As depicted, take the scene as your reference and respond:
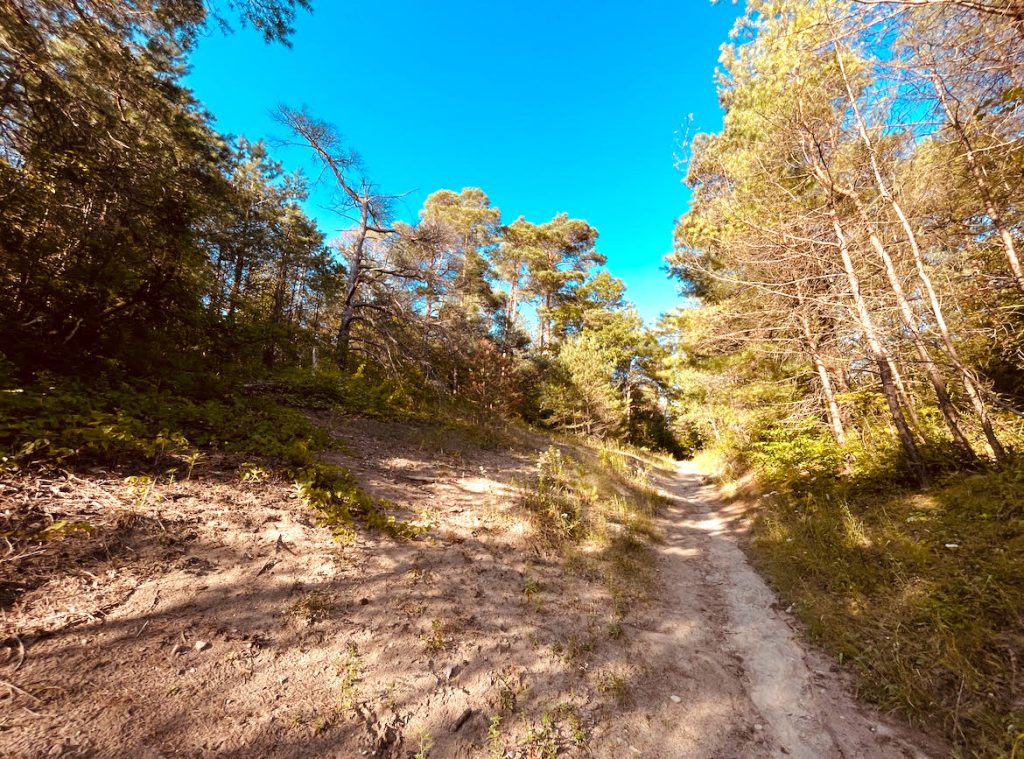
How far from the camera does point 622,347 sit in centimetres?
2636

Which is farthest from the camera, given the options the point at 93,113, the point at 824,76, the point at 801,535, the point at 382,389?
the point at 382,389

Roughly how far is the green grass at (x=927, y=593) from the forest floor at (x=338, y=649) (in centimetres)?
35

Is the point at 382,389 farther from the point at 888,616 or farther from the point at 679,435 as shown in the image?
the point at 679,435

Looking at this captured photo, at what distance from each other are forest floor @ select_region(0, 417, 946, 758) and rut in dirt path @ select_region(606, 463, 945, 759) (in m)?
0.02

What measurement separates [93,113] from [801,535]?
12371 mm

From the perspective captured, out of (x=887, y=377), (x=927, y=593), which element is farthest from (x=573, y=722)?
(x=887, y=377)

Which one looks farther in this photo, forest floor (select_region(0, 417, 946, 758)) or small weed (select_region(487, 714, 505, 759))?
small weed (select_region(487, 714, 505, 759))

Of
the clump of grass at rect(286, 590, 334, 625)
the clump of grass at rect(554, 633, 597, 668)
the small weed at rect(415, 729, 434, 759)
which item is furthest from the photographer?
the clump of grass at rect(554, 633, 597, 668)

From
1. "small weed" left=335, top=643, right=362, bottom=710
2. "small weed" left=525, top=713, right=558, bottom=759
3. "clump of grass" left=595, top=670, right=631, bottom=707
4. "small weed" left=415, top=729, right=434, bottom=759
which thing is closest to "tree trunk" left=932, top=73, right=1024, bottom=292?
"clump of grass" left=595, top=670, right=631, bottom=707

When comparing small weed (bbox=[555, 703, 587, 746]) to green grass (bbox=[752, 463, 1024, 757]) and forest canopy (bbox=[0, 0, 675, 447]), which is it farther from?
forest canopy (bbox=[0, 0, 675, 447])

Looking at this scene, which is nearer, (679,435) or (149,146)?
(149,146)

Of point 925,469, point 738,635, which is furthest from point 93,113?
point 925,469

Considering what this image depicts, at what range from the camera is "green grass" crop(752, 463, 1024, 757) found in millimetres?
2904

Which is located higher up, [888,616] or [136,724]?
[136,724]
